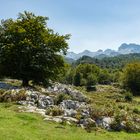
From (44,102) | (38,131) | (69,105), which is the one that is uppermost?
(44,102)

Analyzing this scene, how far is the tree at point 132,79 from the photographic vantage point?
439 feet

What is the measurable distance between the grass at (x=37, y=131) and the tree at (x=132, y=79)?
107886mm

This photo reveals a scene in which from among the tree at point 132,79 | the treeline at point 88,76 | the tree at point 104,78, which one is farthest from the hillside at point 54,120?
the tree at point 104,78

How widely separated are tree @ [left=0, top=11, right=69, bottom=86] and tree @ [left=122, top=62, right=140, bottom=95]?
89.8 m

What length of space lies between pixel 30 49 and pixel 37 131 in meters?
22.7

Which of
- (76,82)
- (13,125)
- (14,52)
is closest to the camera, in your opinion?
(13,125)

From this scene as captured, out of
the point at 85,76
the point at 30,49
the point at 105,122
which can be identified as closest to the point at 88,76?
the point at 85,76

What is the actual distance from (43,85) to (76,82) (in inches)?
4195

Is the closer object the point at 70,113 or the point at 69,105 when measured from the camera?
the point at 70,113

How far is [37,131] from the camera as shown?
2261cm

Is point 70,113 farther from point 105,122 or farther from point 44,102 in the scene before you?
point 44,102

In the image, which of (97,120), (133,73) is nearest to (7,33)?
(97,120)

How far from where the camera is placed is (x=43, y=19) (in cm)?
4581

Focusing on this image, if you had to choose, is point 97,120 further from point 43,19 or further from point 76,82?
point 76,82
